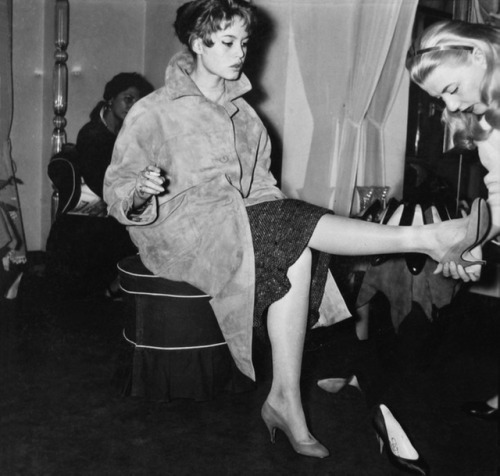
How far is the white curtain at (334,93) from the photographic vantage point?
2.73m

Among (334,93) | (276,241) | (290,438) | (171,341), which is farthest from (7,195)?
(290,438)

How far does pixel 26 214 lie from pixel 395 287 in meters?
2.81

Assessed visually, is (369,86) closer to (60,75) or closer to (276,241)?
(276,241)

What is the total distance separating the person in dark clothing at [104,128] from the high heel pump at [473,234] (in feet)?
7.60

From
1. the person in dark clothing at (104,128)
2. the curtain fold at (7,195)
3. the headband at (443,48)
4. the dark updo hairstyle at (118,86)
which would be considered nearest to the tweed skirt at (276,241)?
the headband at (443,48)

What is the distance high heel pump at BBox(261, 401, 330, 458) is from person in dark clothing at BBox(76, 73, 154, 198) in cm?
206

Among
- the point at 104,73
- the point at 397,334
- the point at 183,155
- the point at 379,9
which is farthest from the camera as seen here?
the point at 104,73

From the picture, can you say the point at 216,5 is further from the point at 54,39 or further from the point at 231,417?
the point at 54,39

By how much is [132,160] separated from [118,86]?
6.97 feet

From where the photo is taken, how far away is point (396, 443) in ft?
4.47

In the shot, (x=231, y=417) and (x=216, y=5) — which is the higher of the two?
(x=216, y=5)

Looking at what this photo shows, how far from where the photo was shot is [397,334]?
1948 mm

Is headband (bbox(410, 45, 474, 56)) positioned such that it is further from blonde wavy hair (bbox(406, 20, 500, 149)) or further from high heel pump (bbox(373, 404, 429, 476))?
high heel pump (bbox(373, 404, 429, 476))

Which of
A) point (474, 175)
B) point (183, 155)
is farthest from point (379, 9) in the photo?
point (183, 155)
